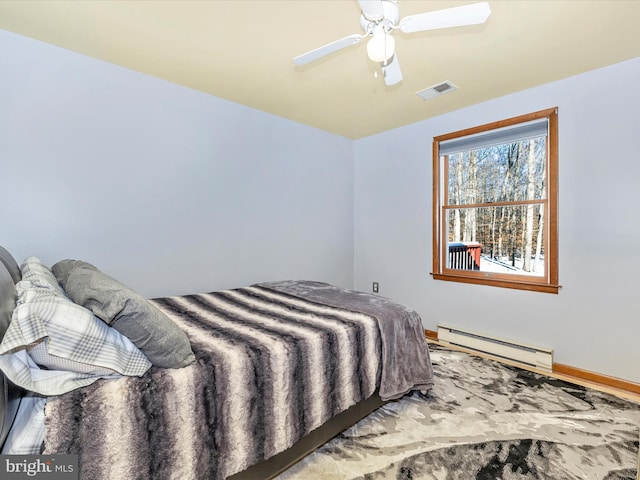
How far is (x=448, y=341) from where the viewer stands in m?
3.44

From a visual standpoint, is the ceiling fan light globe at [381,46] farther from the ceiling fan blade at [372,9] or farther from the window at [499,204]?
the window at [499,204]

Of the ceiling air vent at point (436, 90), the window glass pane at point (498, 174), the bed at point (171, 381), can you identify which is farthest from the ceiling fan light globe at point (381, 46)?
the window glass pane at point (498, 174)

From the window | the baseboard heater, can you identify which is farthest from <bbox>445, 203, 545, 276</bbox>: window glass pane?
the baseboard heater

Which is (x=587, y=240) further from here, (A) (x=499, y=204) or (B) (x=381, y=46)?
(B) (x=381, y=46)

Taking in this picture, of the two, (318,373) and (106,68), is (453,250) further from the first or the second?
(106,68)

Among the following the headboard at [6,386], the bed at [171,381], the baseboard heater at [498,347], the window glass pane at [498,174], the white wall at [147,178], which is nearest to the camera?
Result: the headboard at [6,386]

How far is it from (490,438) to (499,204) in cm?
221

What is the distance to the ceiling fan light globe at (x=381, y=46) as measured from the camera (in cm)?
158

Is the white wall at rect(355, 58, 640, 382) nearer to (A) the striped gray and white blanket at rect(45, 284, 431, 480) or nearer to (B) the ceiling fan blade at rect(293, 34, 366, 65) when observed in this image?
(A) the striped gray and white blanket at rect(45, 284, 431, 480)

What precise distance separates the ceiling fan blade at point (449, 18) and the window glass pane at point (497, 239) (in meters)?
2.12

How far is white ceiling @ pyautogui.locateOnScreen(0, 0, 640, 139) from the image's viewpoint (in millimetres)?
1849

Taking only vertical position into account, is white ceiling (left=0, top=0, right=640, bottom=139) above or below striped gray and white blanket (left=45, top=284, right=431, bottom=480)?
above

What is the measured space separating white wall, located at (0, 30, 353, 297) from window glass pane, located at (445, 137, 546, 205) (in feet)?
5.54

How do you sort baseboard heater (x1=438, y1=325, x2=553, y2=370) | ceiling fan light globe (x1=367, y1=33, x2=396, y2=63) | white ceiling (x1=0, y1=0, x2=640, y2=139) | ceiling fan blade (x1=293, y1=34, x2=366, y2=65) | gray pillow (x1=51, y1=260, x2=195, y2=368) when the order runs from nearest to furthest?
gray pillow (x1=51, y1=260, x2=195, y2=368) → ceiling fan light globe (x1=367, y1=33, x2=396, y2=63) → ceiling fan blade (x1=293, y1=34, x2=366, y2=65) → white ceiling (x1=0, y1=0, x2=640, y2=139) → baseboard heater (x1=438, y1=325, x2=553, y2=370)
